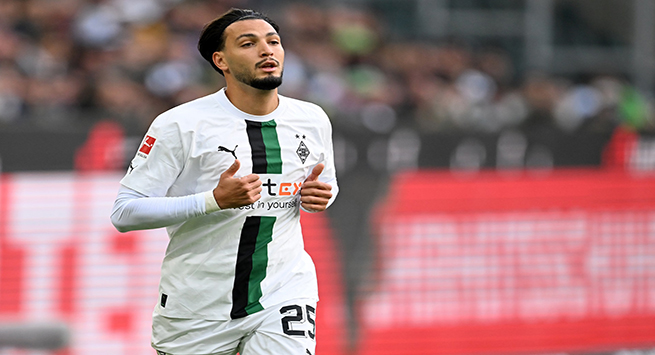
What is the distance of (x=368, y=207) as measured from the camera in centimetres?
823

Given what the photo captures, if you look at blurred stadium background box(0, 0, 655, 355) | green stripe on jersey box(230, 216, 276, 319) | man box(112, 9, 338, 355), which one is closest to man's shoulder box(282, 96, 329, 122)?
man box(112, 9, 338, 355)

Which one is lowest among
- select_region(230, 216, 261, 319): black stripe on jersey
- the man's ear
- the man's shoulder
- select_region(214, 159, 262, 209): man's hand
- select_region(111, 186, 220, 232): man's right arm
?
select_region(230, 216, 261, 319): black stripe on jersey

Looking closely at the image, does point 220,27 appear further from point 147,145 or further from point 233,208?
point 233,208

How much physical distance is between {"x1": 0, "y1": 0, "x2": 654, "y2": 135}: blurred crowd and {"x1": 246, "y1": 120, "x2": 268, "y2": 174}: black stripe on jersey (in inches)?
145

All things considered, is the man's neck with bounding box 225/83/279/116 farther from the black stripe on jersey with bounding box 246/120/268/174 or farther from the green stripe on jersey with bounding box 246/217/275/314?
the green stripe on jersey with bounding box 246/217/275/314

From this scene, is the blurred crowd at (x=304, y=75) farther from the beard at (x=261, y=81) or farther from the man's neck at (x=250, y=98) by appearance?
the beard at (x=261, y=81)

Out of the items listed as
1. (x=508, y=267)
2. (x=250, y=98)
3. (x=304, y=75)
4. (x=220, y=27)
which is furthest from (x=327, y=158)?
(x=304, y=75)

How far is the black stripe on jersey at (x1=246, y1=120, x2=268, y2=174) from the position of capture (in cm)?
426

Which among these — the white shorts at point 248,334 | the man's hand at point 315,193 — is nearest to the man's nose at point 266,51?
the man's hand at point 315,193

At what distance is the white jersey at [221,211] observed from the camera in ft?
13.7

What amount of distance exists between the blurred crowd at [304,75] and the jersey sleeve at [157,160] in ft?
12.2

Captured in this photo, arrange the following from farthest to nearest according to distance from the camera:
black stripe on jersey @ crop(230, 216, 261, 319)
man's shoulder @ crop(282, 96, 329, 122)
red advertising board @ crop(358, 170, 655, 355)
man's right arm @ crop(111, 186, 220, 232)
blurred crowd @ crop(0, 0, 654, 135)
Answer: blurred crowd @ crop(0, 0, 654, 135), red advertising board @ crop(358, 170, 655, 355), man's shoulder @ crop(282, 96, 329, 122), black stripe on jersey @ crop(230, 216, 261, 319), man's right arm @ crop(111, 186, 220, 232)

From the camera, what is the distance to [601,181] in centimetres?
898

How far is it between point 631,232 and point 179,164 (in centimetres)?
601
